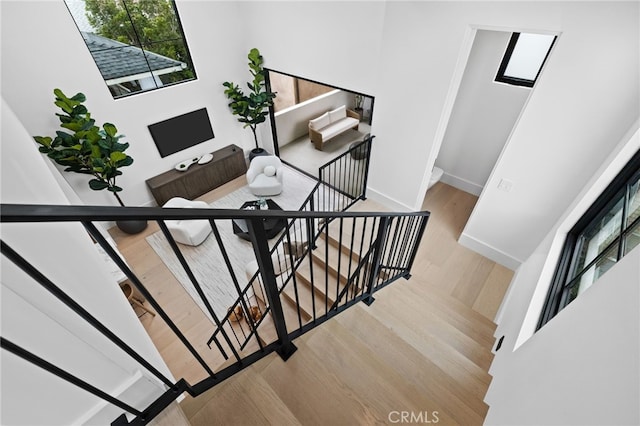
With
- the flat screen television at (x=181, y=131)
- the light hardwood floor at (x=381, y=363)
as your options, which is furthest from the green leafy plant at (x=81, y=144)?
the light hardwood floor at (x=381, y=363)

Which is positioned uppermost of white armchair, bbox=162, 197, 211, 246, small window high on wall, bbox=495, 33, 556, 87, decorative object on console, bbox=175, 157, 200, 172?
small window high on wall, bbox=495, 33, 556, 87

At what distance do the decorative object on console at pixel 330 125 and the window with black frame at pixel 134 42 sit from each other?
281 centimetres

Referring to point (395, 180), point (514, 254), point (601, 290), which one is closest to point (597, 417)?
point (601, 290)

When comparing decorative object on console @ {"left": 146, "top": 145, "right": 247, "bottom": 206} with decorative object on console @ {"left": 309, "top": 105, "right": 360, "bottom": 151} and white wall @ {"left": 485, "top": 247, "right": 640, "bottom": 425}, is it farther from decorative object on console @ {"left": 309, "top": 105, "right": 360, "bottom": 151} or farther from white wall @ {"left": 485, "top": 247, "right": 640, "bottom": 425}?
white wall @ {"left": 485, "top": 247, "right": 640, "bottom": 425}

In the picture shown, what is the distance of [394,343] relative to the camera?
1941 millimetres

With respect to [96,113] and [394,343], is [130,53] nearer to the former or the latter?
[96,113]

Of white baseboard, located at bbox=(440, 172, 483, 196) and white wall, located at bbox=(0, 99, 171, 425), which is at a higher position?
white wall, located at bbox=(0, 99, 171, 425)

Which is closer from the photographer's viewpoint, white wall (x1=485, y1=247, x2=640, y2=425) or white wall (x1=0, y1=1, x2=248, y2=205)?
white wall (x1=485, y1=247, x2=640, y2=425)

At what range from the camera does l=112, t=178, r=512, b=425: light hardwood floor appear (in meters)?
1.34

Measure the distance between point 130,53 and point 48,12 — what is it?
916 mm

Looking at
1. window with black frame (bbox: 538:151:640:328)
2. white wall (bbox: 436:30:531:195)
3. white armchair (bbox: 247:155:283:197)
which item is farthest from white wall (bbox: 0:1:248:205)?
window with black frame (bbox: 538:151:640:328)

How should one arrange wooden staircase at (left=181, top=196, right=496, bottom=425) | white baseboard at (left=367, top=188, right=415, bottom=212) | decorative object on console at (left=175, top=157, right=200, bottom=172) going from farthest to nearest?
decorative object on console at (left=175, top=157, right=200, bottom=172) < white baseboard at (left=367, top=188, right=415, bottom=212) < wooden staircase at (left=181, top=196, right=496, bottom=425)

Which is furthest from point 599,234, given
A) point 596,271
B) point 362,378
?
point 362,378

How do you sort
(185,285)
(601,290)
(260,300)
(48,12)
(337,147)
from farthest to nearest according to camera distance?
(337,147) < (185,285) < (260,300) < (48,12) < (601,290)
